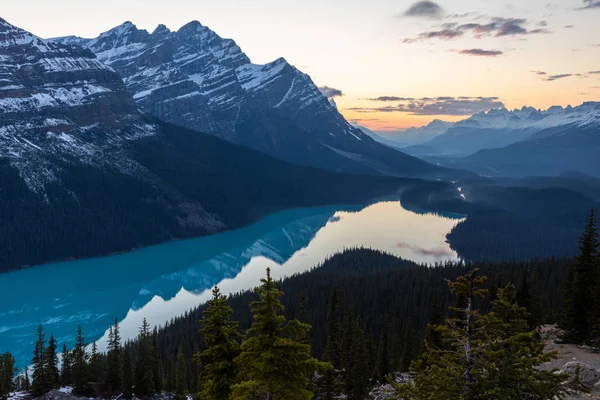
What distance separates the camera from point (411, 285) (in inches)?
4838

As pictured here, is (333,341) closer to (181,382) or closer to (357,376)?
(357,376)

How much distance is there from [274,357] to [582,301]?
36920 millimetres

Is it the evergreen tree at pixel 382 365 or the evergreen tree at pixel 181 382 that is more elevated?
the evergreen tree at pixel 382 365

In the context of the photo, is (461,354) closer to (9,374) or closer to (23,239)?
(9,374)

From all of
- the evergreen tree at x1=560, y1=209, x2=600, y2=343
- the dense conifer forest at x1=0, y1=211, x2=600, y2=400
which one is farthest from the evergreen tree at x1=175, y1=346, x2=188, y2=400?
the evergreen tree at x1=560, y1=209, x2=600, y2=343

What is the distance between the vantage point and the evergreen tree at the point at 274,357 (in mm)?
17594

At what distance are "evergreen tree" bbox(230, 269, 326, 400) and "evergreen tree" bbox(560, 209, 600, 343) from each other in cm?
3366

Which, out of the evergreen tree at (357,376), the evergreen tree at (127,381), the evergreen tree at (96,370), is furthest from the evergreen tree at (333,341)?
the evergreen tree at (96,370)

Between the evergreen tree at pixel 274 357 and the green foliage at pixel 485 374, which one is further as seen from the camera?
the evergreen tree at pixel 274 357

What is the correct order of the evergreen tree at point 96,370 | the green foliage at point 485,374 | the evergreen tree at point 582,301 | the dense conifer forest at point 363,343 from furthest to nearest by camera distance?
the evergreen tree at point 96,370 → the evergreen tree at point 582,301 → the dense conifer forest at point 363,343 → the green foliage at point 485,374

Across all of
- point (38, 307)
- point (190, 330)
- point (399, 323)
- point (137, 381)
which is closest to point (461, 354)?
point (137, 381)

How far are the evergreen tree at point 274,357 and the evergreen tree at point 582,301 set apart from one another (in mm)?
33665

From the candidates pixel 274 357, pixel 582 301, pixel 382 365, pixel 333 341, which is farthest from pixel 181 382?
pixel 274 357

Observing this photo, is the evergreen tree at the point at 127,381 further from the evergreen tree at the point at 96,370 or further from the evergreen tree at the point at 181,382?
the evergreen tree at the point at 96,370
